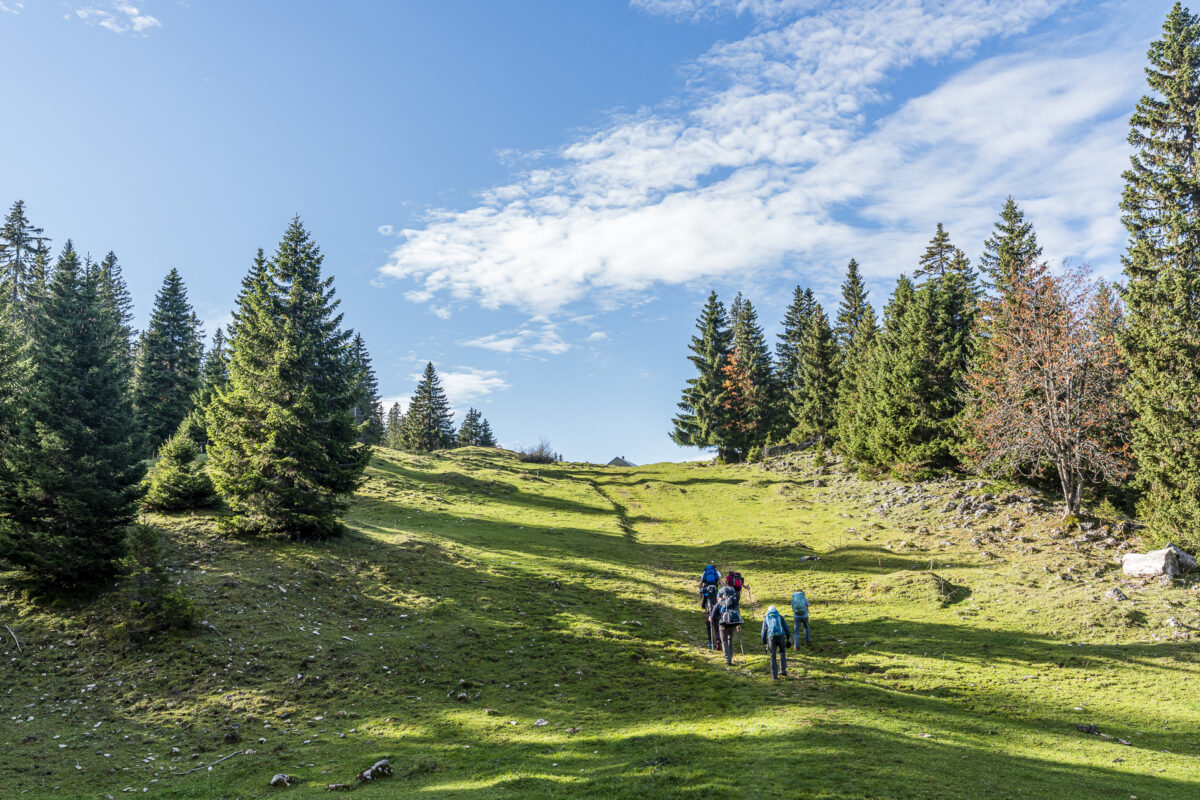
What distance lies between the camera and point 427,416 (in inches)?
3957

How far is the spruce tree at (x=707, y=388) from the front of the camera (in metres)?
81.0

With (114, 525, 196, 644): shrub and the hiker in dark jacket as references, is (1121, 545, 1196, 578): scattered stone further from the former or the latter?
(114, 525, 196, 644): shrub

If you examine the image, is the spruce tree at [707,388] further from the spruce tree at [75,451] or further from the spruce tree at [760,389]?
the spruce tree at [75,451]

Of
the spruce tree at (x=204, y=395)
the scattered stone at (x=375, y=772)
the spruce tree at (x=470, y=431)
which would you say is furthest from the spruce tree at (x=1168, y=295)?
the spruce tree at (x=470, y=431)

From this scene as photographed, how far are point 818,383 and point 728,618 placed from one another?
186ft

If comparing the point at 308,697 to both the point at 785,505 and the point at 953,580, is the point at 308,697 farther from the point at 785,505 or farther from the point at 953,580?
the point at 785,505

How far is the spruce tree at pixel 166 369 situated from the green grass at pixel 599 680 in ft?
117

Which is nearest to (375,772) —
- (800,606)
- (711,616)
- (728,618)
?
(728,618)

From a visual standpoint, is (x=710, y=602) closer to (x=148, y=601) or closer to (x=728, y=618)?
(x=728, y=618)

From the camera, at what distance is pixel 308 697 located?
52.9ft

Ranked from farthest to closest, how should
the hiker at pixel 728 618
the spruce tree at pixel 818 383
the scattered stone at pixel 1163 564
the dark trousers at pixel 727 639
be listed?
the spruce tree at pixel 818 383 → the scattered stone at pixel 1163 564 → the dark trousers at pixel 727 639 → the hiker at pixel 728 618

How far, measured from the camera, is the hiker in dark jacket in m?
18.6

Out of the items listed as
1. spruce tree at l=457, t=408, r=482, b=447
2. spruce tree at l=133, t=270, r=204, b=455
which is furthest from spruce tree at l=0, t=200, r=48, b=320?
spruce tree at l=457, t=408, r=482, b=447

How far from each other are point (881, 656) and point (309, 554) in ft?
79.0
